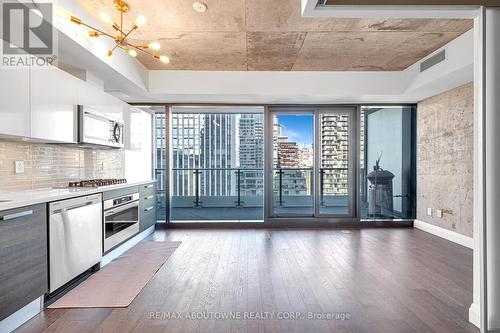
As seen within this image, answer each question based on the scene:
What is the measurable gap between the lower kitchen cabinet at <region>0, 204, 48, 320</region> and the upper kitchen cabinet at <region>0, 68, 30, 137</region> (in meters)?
0.66

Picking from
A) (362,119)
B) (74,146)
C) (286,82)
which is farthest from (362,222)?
(74,146)

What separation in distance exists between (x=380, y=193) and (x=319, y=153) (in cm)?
145

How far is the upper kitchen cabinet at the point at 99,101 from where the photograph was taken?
3342 mm

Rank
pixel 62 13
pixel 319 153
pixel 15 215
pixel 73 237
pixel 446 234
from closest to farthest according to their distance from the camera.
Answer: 1. pixel 15 215
2. pixel 62 13
3. pixel 73 237
4. pixel 446 234
5. pixel 319 153

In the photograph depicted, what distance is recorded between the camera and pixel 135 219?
4.32 meters

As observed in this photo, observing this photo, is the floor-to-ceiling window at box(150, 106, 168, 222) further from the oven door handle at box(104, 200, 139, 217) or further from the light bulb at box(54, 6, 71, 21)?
the light bulb at box(54, 6, 71, 21)

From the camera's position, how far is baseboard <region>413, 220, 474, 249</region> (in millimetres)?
4165

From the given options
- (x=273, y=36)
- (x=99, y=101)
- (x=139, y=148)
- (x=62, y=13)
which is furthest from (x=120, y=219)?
(x=273, y=36)

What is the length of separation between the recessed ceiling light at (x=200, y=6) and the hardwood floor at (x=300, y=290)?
2692 millimetres

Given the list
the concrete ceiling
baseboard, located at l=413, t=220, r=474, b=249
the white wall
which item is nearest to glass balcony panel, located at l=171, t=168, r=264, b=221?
the white wall

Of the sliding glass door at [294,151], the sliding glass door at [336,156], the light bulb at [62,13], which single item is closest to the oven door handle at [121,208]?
the light bulb at [62,13]

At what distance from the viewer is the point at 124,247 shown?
157 inches

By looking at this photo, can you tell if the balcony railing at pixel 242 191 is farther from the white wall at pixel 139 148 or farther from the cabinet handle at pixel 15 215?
the cabinet handle at pixel 15 215

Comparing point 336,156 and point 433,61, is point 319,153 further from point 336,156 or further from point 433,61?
point 433,61
